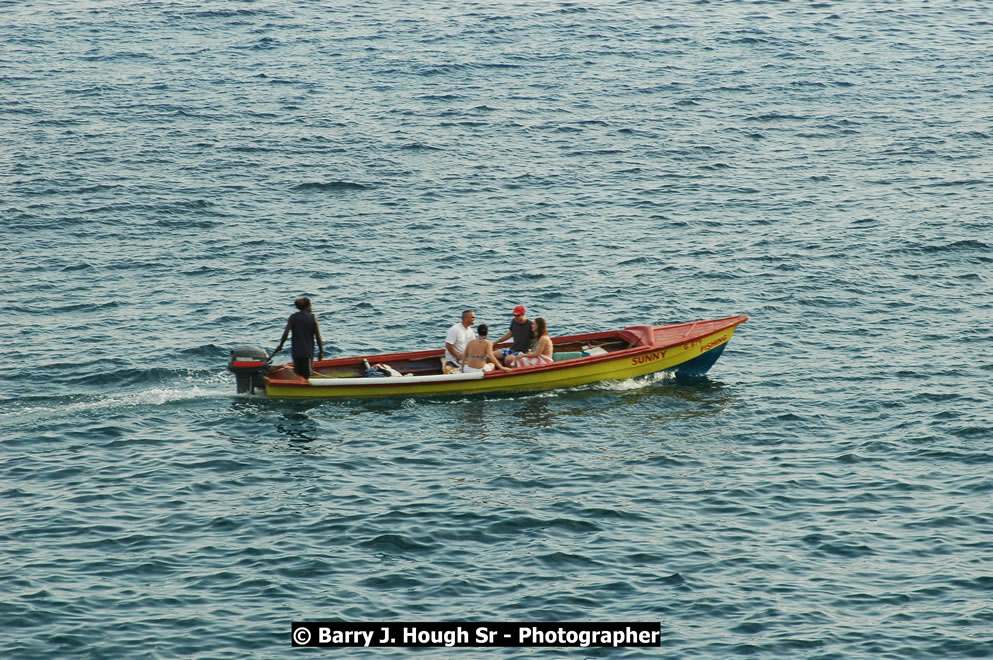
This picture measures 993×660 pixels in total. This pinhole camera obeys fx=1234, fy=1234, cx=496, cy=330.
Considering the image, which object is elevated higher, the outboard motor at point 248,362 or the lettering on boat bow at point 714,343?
the outboard motor at point 248,362

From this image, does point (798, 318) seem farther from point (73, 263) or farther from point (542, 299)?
point (73, 263)

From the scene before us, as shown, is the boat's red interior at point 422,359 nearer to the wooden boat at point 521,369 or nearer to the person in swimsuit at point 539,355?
the wooden boat at point 521,369

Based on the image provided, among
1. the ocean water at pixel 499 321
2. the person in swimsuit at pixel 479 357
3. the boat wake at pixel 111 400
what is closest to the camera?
the ocean water at pixel 499 321

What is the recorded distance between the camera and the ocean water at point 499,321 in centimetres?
1833

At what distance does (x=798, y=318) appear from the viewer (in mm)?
30562

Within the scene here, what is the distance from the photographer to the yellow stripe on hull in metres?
25.4

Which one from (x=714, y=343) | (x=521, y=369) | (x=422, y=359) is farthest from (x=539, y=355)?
(x=714, y=343)

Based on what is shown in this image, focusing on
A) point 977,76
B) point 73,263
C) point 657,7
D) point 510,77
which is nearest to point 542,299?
point 73,263

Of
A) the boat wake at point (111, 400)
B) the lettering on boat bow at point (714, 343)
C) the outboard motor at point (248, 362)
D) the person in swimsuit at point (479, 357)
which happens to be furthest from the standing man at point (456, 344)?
the lettering on boat bow at point (714, 343)

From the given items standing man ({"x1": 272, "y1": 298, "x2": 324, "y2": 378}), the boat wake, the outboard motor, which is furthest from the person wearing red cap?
the boat wake

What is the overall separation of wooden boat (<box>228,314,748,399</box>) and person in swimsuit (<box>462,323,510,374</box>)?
0.33 meters

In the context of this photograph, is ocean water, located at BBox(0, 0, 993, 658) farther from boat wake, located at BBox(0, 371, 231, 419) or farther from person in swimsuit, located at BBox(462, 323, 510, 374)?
person in swimsuit, located at BBox(462, 323, 510, 374)

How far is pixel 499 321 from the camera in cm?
3017

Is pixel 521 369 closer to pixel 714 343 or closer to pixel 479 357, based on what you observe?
pixel 479 357
